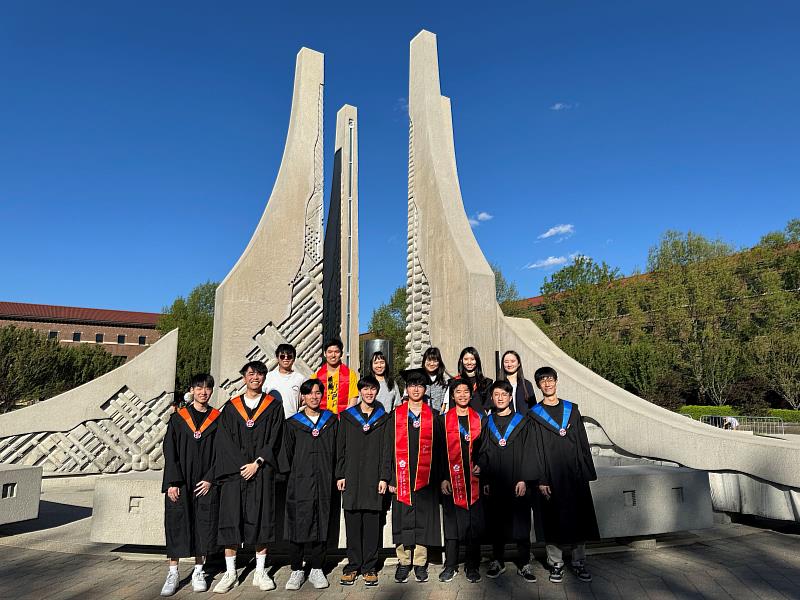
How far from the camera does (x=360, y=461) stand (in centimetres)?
369

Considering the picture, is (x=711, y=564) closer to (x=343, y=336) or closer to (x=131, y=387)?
(x=131, y=387)

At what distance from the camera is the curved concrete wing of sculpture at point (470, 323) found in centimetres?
491

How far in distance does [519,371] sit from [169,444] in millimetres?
2658

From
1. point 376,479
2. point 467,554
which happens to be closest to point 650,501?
point 467,554

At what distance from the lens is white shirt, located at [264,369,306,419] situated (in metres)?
4.30

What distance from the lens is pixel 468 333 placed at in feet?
21.2

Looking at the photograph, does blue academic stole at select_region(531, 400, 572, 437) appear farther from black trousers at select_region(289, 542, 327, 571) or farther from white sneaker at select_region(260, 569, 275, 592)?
white sneaker at select_region(260, 569, 275, 592)

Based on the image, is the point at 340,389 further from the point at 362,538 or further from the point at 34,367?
the point at 34,367

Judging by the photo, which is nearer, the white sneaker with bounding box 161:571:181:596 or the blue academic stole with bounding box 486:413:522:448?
the white sneaker with bounding box 161:571:181:596

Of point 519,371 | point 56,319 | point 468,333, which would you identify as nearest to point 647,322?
point 468,333

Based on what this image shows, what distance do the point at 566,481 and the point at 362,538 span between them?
4.82 feet

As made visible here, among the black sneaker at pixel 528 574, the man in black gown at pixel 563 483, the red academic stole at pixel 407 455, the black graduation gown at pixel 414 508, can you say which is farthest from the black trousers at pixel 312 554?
the man in black gown at pixel 563 483

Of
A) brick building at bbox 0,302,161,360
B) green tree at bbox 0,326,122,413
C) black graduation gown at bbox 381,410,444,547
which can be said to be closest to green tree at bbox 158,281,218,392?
green tree at bbox 0,326,122,413

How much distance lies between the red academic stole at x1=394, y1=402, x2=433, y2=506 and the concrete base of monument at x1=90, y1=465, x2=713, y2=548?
18.7 inches
